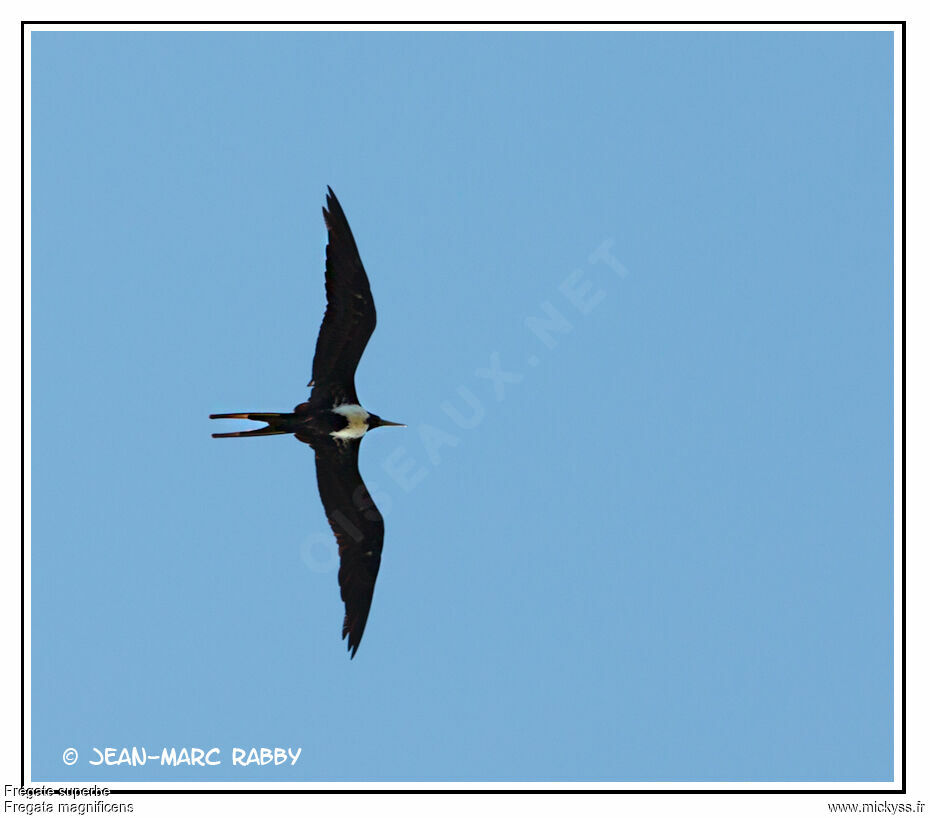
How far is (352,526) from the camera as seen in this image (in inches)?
737

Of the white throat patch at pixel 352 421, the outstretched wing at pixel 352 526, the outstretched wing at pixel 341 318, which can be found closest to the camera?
the outstretched wing at pixel 341 318

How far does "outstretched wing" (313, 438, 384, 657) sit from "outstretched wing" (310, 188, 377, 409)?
0.96 meters

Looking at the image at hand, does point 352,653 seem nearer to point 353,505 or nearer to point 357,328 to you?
point 353,505

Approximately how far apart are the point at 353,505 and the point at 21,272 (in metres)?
6.29

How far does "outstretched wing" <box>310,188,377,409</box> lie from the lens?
1750 centimetres

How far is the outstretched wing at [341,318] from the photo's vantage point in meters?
17.5

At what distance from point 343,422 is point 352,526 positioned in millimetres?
1751

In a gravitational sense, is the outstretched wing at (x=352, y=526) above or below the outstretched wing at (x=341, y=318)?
below

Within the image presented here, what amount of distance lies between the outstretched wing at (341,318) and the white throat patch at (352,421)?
0.36 ft
